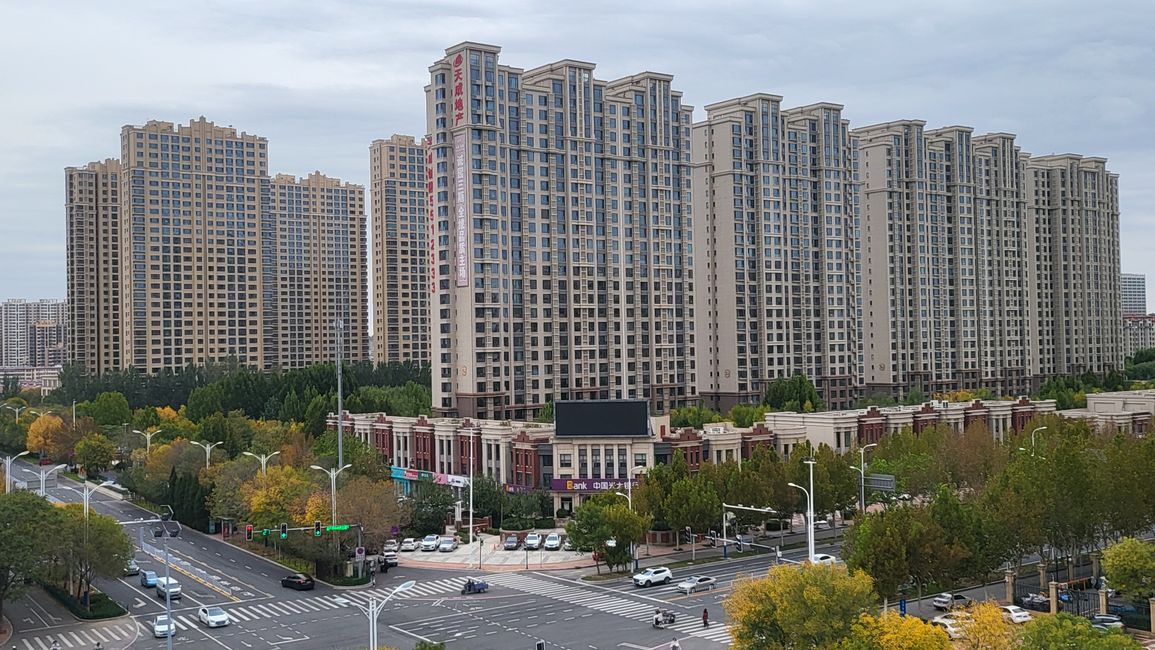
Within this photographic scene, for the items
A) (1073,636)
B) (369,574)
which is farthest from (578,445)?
(1073,636)

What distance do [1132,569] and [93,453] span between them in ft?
374

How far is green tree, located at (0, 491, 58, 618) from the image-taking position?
208 ft

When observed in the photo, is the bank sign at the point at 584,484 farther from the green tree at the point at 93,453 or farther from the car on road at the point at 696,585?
the green tree at the point at 93,453

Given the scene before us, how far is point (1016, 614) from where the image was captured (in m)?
58.9

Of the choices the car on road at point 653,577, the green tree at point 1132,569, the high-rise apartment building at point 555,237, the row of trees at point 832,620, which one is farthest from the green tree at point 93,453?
the green tree at point 1132,569

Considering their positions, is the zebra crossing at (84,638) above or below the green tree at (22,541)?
below

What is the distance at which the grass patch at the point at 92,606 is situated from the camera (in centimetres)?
6769

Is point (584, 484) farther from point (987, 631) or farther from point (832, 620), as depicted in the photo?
point (987, 631)

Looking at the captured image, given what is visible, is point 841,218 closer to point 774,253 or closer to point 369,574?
point 774,253

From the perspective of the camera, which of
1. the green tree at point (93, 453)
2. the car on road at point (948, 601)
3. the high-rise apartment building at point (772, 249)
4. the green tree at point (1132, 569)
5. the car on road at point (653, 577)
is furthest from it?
the high-rise apartment building at point (772, 249)

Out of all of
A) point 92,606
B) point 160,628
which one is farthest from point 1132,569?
point 92,606

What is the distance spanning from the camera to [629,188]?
138 m

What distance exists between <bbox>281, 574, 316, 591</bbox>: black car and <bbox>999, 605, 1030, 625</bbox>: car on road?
43.1 meters

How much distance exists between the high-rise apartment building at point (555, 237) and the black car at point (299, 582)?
49.0 metres
